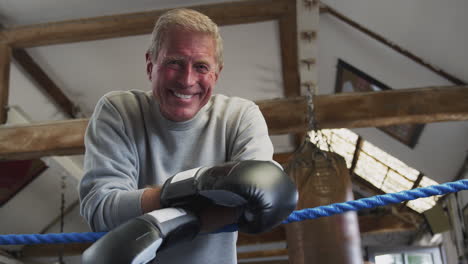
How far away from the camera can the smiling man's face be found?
112cm

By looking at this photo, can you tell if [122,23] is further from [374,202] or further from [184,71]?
[374,202]

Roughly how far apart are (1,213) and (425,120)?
5.44 m

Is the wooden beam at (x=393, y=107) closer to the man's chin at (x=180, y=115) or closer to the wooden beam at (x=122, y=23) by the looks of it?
the wooden beam at (x=122, y=23)

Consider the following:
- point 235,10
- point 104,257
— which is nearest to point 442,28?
point 235,10

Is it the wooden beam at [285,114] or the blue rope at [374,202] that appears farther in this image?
the wooden beam at [285,114]

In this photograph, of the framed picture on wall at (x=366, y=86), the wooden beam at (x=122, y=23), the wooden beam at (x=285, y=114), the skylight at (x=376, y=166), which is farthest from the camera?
the skylight at (x=376, y=166)

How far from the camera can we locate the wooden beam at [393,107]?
386cm

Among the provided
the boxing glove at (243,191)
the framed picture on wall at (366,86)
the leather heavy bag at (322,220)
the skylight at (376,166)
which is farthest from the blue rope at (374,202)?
the skylight at (376,166)

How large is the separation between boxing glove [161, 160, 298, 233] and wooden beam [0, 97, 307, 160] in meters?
3.12

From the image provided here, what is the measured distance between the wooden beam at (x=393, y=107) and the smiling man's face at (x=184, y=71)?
→ 2.95 metres

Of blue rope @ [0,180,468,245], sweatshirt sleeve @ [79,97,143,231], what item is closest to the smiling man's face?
sweatshirt sleeve @ [79,97,143,231]

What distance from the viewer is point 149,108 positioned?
4.06 feet

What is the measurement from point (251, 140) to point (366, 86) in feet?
13.1

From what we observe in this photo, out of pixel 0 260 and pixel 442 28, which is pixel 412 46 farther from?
pixel 0 260
